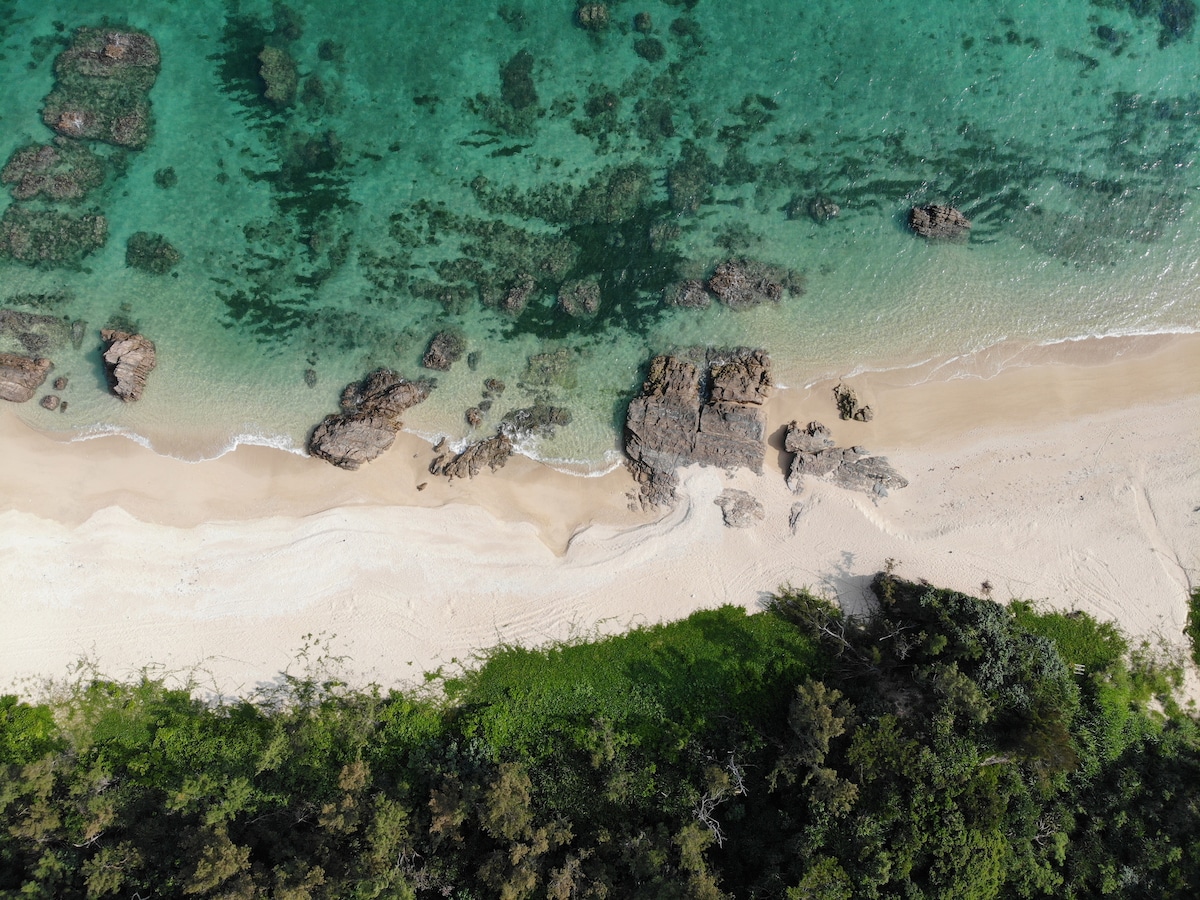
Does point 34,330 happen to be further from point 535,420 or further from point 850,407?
point 850,407

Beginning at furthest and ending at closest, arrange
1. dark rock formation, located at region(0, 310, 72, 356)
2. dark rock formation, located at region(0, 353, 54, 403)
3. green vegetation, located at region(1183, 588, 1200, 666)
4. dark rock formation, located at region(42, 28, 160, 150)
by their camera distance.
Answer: dark rock formation, located at region(42, 28, 160, 150)
dark rock formation, located at region(0, 310, 72, 356)
dark rock formation, located at region(0, 353, 54, 403)
green vegetation, located at region(1183, 588, 1200, 666)

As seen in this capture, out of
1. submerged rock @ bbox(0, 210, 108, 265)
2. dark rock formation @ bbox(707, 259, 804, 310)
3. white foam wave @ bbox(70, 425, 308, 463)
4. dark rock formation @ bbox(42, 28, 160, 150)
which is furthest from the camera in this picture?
dark rock formation @ bbox(42, 28, 160, 150)

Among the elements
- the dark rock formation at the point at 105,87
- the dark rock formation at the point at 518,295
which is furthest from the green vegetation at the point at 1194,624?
the dark rock formation at the point at 105,87

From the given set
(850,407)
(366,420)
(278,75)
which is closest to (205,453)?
(366,420)

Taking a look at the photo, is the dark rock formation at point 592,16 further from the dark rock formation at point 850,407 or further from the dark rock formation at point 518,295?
the dark rock formation at point 850,407

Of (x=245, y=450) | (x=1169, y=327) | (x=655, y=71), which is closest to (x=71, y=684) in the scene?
(x=245, y=450)

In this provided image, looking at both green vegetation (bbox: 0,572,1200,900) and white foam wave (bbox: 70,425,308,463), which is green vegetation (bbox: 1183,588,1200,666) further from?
white foam wave (bbox: 70,425,308,463)

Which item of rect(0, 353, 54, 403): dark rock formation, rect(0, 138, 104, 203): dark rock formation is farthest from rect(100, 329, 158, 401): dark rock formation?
rect(0, 138, 104, 203): dark rock formation
